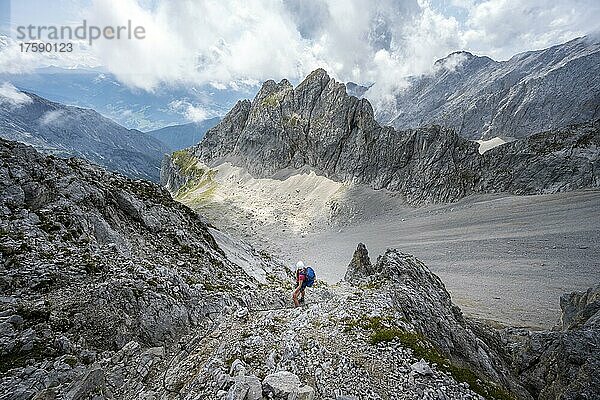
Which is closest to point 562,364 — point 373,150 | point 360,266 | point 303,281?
point 303,281

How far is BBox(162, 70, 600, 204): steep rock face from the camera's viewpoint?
83.4 meters

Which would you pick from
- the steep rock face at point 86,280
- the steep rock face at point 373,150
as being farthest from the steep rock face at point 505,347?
the steep rock face at point 373,150

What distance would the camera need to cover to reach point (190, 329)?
14586 mm

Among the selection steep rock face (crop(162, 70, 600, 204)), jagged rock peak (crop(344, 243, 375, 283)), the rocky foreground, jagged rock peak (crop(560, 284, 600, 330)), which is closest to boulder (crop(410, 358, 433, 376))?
the rocky foreground

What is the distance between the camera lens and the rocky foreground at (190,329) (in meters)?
9.63

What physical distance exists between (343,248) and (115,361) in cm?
6517

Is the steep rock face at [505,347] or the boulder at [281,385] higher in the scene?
the boulder at [281,385]

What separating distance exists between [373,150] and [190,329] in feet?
329

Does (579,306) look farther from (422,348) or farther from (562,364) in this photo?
(422,348)

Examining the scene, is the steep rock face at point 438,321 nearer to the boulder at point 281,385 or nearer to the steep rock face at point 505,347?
the steep rock face at point 505,347

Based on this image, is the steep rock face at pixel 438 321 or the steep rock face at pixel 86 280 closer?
the steep rock face at pixel 86 280

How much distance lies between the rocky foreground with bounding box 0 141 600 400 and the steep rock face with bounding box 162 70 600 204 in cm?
7424

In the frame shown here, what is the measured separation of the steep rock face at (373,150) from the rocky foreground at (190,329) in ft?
244

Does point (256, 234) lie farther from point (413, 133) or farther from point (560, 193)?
point (560, 193)
